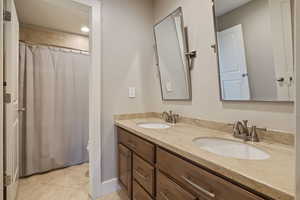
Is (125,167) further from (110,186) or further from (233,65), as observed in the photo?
(233,65)

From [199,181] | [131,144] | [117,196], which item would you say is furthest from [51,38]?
[199,181]

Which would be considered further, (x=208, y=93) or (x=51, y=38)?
(x=51, y=38)

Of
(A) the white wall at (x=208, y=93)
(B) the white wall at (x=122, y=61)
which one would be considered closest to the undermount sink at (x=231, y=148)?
(A) the white wall at (x=208, y=93)

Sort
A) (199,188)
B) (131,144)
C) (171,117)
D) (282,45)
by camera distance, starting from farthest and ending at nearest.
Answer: (171,117), (131,144), (282,45), (199,188)

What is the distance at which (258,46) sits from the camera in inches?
39.5

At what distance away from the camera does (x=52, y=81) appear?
2328 millimetres

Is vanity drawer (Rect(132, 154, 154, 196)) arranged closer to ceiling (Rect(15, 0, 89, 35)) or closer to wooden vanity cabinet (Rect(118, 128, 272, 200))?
wooden vanity cabinet (Rect(118, 128, 272, 200))

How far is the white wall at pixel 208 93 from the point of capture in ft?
3.15

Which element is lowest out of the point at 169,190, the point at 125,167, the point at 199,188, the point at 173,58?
the point at 125,167

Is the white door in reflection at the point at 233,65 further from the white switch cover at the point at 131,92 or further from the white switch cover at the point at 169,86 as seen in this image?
the white switch cover at the point at 131,92

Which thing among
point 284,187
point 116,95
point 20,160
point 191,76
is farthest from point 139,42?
point 20,160

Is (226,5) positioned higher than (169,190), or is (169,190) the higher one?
(226,5)

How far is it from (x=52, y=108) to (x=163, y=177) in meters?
2.06

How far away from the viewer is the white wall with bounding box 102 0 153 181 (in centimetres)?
172
